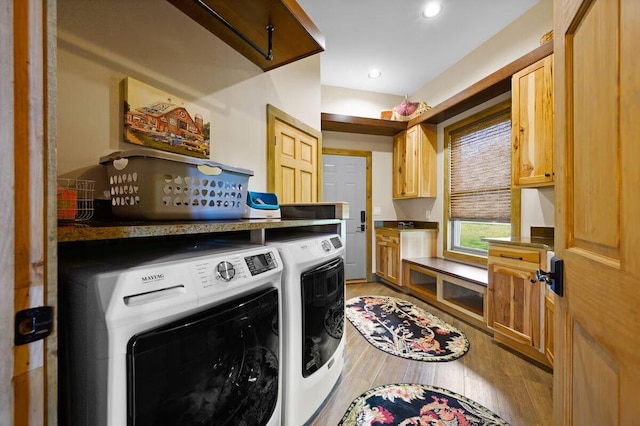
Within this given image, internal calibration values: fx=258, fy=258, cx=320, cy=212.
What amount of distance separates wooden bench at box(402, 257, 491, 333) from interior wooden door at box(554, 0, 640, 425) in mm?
1981

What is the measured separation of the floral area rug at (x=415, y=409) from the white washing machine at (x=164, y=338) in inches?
30.7

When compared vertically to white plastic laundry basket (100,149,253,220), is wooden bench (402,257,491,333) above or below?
below

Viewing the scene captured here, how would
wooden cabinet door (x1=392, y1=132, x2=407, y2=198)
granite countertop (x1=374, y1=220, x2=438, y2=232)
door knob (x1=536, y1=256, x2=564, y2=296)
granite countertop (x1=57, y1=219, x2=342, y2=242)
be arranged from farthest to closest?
wooden cabinet door (x1=392, y1=132, x2=407, y2=198) → granite countertop (x1=374, y1=220, x2=438, y2=232) → door knob (x1=536, y1=256, x2=564, y2=296) → granite countertop (x1=57, y1=219, x2=342, y2=242)

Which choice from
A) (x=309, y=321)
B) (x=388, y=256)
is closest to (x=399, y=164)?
(x=388, y=256)

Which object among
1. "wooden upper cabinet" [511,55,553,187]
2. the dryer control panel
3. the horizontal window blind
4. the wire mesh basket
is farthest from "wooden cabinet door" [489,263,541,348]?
the wire mesh basket

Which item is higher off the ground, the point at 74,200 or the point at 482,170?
the point at 482,170

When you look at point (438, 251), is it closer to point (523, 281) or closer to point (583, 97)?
point (523, 281)

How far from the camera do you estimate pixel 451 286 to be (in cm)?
318

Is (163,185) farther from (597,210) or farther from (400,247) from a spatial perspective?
(400,247)

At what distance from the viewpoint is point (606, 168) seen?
1.84 feet

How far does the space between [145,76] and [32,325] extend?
4.70 ft

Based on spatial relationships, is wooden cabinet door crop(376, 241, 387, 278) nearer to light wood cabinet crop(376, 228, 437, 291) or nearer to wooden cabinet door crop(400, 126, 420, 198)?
light wood cabinet crop(376, 228, 437, 291)

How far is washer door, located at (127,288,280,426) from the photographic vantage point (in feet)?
2.14

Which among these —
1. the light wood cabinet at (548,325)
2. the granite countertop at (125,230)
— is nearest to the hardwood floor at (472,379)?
the light wood cabinet at (548,325)
